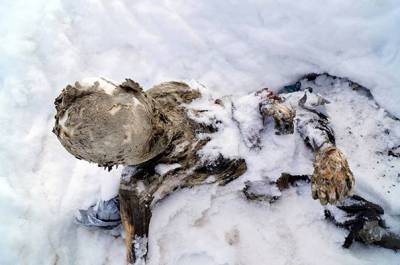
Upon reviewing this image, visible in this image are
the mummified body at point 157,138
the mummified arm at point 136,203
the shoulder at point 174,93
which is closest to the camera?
the mummified body at point 157,138

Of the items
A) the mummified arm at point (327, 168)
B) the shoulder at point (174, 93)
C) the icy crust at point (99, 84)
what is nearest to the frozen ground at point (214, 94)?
the mummified arm at point (327, 168)

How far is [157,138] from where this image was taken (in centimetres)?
162

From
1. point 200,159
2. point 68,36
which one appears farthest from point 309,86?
point 68,36

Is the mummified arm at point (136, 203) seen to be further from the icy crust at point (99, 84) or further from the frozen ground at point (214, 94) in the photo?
the icy crust at point (99, 84)

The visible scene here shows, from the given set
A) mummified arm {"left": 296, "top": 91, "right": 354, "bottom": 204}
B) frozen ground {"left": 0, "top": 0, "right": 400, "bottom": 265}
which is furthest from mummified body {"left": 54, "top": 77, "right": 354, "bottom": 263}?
frozen ground {"left": 0, "top": 0, "right": 400, "bottom": 265}

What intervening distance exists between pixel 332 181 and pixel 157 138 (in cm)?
59

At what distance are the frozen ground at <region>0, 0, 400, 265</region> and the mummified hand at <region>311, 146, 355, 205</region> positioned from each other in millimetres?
456

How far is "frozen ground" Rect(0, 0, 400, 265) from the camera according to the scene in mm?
2131

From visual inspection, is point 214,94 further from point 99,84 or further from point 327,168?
point 99,84

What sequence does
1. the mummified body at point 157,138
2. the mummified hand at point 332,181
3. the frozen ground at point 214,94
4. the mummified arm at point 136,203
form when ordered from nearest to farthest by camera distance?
the mummified body at point 157,138, the mummified hand at point 332,181, the mummified arm at point 136,203, the frozen ground at point 214,94

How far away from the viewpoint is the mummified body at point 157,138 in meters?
1.34

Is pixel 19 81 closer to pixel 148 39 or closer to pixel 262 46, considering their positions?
pixel 148 39

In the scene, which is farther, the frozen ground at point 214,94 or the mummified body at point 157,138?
the frozen ground at point 214,94

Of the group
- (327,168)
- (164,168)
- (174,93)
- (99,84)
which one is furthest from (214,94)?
(99,84)
